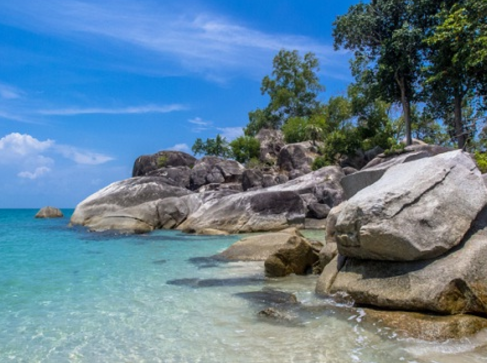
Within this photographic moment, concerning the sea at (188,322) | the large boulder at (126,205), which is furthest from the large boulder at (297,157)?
the sea at (188,322)

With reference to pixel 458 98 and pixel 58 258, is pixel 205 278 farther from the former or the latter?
pixel 458 98

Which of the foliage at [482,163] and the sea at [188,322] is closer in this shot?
the sea at [188,322]

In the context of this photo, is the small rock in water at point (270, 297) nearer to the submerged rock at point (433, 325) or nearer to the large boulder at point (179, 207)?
the submerged rock at point (433, 325)

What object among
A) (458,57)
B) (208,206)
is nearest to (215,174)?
(208,206)

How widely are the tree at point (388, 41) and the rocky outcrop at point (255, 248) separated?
17800 mm

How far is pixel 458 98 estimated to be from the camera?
22.2 metres

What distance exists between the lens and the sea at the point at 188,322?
5.00 m

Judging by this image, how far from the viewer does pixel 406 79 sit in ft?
89.5

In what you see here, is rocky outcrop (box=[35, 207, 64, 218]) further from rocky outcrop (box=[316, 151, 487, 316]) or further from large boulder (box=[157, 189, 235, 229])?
rocky outcrop (box=[316, 151, 487, 316])

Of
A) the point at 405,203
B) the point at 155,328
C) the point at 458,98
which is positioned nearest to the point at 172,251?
the point at 155,328

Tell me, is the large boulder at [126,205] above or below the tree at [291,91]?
below

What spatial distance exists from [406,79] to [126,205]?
19546mm

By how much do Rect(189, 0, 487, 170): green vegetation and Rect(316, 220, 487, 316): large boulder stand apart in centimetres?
1230

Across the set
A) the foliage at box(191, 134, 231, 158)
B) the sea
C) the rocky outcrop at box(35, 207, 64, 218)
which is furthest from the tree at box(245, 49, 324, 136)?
the sea
